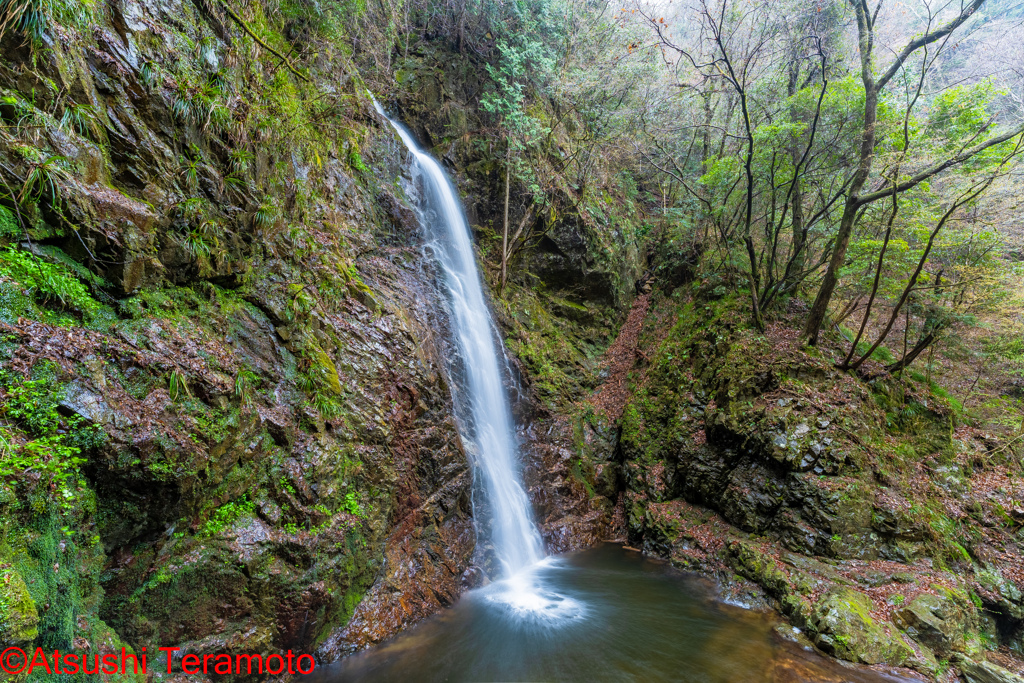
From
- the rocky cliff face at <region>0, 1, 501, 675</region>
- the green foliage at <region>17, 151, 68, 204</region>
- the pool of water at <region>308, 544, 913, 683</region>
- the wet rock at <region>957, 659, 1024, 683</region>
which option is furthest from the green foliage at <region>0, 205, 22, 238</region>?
the wet rock at <region>957, 659, 1024, 683</region>

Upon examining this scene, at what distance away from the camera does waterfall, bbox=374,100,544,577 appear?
8.25 m

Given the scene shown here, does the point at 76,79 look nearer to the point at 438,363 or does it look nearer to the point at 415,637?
the point at 438,363

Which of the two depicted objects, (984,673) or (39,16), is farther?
(984,673)

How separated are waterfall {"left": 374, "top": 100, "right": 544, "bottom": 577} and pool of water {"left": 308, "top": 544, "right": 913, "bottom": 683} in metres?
1.02

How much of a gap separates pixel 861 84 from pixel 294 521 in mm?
15231

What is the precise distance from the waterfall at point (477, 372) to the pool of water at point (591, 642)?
3.34 feet

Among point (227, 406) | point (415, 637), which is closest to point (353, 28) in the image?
point (227, 406)

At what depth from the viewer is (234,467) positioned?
15.7 ft

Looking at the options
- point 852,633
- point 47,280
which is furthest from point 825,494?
point 47,280

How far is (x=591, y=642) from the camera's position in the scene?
5.79 meters

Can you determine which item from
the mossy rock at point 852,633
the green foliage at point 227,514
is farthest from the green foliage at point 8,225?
the mossy rock at point 852,633

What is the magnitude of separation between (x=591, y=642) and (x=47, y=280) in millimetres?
7337

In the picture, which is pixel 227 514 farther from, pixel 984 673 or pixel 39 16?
pixel 984 673

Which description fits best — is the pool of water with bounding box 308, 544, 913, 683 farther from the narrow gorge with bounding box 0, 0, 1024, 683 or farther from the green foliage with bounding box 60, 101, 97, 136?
the green foliage with bounding box 60, 101, 97, 136
